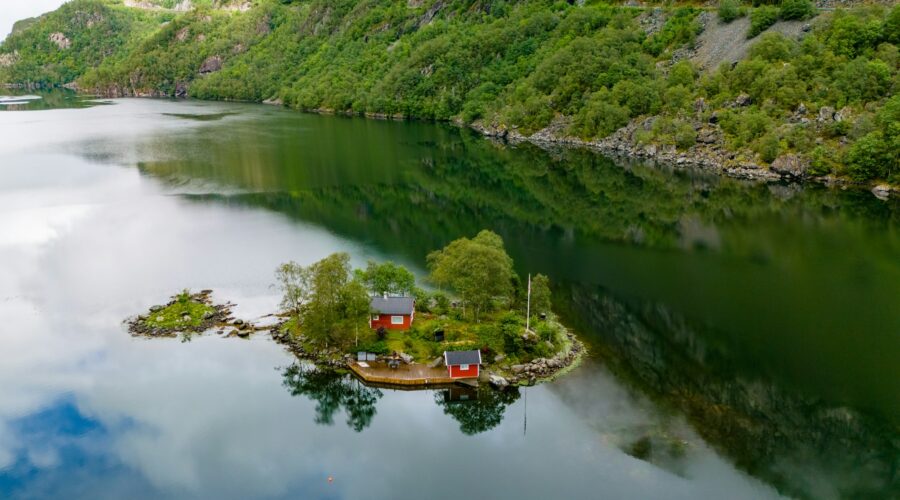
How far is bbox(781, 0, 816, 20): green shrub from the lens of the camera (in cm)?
9362

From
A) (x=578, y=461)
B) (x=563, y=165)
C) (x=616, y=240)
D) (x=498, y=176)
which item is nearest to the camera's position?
(x=578, y=461)

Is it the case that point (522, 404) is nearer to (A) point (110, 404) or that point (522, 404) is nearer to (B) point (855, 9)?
(A) point (110, 404)

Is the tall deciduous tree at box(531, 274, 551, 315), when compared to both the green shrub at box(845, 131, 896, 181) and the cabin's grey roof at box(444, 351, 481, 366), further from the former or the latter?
the green shrub at box(845, 131, 896, 181)

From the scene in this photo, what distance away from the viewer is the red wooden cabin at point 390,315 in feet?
114

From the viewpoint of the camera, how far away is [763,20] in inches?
3757

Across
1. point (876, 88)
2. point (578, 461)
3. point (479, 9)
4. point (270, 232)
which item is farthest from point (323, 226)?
point (479, 9)

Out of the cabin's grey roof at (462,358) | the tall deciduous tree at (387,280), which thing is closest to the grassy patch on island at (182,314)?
the tall deciduous tree at (387,280)

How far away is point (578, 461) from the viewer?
25.7m

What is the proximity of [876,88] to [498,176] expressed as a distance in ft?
149

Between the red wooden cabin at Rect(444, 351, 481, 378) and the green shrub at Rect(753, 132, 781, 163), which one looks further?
the green shrub at Rect(753, 132, 781, 163)

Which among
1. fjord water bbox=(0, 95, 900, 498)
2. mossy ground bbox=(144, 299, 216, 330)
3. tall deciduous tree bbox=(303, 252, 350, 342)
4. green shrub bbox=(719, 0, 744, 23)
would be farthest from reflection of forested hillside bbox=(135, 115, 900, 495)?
green shrub bbox=(719, 0, 744, 23)

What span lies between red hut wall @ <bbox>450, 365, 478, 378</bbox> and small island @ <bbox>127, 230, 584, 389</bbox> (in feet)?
0.16

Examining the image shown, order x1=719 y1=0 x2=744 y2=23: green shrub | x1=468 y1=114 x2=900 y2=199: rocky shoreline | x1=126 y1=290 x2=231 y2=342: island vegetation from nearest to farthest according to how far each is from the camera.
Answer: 1. x1=126 y1=290 x2=231 y2=342: island vegetation
2. x1=468 y1=114 x2=900 y2=199: rocky shoreline
3. x1=719 y1=0 x2=744 y2=23: green shrub

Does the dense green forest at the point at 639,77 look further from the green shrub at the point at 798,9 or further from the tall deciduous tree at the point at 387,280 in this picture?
the tall deciduous tree at the point at 387,280
